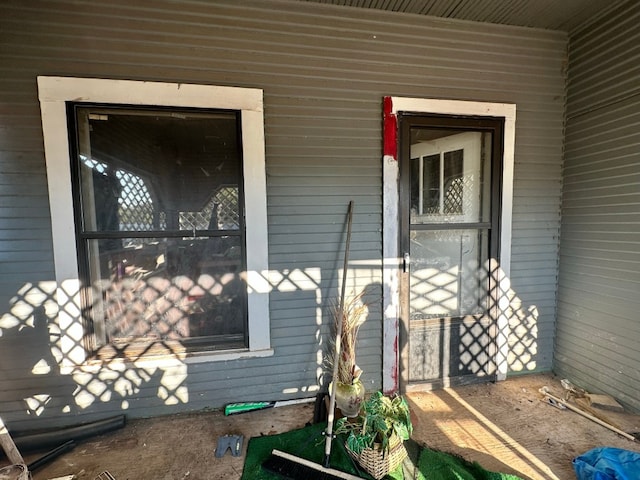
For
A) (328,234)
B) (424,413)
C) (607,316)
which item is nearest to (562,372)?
(607,316)

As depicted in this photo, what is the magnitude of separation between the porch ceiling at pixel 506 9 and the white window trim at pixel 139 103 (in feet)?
3.32

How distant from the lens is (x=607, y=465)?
4.99 ft

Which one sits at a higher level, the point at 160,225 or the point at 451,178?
the point at 451,178

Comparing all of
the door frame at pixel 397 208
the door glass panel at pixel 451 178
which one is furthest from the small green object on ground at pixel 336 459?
the door glass panel at pixel 451 178

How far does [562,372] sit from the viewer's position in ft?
8.52

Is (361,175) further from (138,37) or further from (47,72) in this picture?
(47,72)

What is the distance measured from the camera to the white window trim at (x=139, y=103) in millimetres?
1861

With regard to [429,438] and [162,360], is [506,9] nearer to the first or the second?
[429,438]

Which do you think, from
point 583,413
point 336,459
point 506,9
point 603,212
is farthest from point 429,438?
point 506,9

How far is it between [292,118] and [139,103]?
1004 millimetres

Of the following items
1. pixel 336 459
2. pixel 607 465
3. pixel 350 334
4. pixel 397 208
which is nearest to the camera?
pixel 607 465

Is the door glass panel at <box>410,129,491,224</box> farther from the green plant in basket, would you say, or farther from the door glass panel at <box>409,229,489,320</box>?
the green plant in basket

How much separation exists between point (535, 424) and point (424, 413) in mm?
722

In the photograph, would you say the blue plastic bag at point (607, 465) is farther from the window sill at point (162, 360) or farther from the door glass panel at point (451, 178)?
the window sill at point (162, 360)
